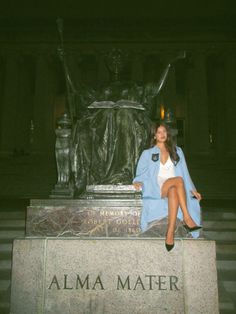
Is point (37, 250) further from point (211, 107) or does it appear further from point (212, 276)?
point (211, 107)

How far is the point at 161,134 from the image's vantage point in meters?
4.75

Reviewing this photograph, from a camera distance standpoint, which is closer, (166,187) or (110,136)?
(166,187)

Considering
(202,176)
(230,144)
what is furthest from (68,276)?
(230,144)

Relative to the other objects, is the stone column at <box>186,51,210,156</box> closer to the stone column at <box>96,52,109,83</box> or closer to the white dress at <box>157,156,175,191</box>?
the stone column at <box>96,52,109,83</box>

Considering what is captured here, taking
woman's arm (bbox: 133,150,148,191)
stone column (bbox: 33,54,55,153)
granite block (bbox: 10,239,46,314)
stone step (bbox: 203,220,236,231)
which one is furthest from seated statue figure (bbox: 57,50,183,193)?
stone column (bbox: 33,54,55,153)

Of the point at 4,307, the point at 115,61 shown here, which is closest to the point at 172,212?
the point at 4,307

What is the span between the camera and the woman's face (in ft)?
15.6

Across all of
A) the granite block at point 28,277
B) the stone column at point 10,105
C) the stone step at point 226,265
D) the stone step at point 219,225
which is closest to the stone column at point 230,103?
the stone step at point 219,225

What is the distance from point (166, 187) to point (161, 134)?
79 centimetres

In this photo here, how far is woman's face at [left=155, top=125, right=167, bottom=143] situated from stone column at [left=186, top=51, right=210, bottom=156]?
58.9 ft

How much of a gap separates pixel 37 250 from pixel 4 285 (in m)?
2.07

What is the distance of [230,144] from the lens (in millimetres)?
22516

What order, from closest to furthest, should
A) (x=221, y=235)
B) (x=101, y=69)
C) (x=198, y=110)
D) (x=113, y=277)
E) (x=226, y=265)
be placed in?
(x=113, y=277) → (x=226, y=265) → (x=221, y=235) → (x=198, y=110) → (x=101, y=69)

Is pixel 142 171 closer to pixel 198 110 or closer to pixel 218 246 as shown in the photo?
pixel 218 246
